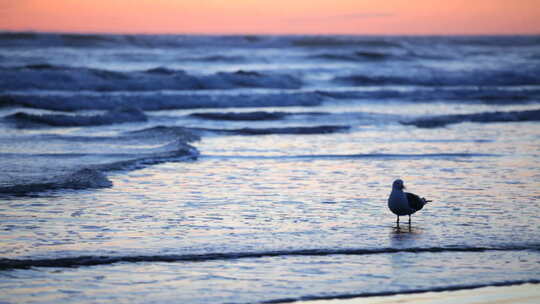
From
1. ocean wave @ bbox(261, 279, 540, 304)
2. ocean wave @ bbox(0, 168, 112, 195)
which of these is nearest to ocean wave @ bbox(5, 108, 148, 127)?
ocean wave @ bbox(0, 168, 112, 195)

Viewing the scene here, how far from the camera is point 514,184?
403 inches

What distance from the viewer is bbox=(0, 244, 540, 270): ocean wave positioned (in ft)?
20.7

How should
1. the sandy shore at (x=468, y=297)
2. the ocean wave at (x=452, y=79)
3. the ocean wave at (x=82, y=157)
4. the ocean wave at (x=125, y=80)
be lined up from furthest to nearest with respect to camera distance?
the ocean wave at (x=452, y=79) < the ocean wave at (x=125, y=80) < the ocean wave at (x=82, y=157) < the sandy shore at (x=468, y=297)

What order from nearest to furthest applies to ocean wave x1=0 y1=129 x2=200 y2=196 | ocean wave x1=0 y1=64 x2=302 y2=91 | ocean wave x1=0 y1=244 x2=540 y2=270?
ocean wave x1=0 y1=244 x2=540 y2=270 < ocean wave x1=0 y1=129 x2=200 y2=196 < ocean wave x1=0 y1=64 x2=302 y2=91

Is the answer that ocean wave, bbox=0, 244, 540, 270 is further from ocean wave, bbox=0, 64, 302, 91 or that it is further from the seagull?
ocean wave, bbox=0, 64, 302, 91

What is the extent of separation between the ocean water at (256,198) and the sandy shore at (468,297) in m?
0.11

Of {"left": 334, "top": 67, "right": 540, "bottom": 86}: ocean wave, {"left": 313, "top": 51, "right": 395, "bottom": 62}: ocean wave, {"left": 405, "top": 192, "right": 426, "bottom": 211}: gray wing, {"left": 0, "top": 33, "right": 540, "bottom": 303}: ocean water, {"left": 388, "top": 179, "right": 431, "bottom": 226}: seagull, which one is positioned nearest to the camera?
{"left": 0, "top": 33, "right": 540, "bottom": 303}: ocean water

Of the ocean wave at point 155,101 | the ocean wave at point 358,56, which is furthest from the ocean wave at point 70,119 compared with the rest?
the ocean wave at point 358,56

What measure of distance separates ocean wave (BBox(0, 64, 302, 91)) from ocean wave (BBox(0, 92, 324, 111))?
4119mm

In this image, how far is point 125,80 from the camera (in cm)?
3022

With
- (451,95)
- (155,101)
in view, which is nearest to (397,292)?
(155,101)

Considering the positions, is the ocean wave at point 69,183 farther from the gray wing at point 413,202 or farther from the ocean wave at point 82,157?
the gray wing at point 413,202

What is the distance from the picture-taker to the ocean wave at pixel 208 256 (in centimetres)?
631

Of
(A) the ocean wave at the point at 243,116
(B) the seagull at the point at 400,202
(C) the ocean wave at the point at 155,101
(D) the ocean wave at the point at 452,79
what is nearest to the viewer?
(B) the seagull at the point at 400,202
